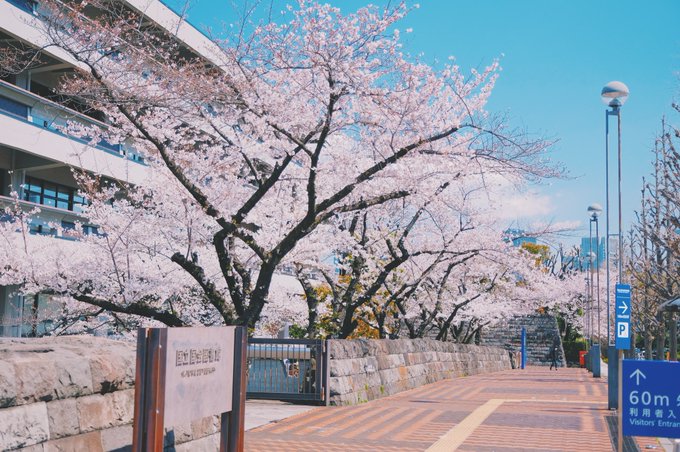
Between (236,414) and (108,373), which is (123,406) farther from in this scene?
(236,414)

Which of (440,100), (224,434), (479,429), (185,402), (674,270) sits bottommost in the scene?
(479,429)

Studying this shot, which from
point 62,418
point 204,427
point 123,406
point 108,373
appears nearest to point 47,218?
point 204,427

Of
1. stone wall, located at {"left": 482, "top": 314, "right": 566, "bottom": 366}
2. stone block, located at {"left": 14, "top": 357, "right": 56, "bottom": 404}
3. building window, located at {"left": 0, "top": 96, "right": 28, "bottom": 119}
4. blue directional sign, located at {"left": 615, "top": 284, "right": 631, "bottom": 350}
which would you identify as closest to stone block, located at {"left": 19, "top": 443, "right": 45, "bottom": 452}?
stone block, located at {"left": 14, "top": 357, "right": 56, "bottom": 404}

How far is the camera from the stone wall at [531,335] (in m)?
53.3

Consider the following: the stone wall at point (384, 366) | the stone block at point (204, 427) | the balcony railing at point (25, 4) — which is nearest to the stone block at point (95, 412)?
the stone block at point (204, 427)

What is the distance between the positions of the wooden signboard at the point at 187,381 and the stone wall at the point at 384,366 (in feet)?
26.3

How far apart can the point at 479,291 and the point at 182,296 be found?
17.8m

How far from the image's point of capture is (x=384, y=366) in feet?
60.7

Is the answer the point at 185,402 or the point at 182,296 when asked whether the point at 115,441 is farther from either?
the point at 182,296

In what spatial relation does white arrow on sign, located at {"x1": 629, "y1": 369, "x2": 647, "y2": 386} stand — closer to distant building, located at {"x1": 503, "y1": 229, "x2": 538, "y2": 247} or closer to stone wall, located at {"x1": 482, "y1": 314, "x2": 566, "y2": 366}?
distant building, located at {"x1": 503, "y1": 229, "x2": 538, "y2": 247}

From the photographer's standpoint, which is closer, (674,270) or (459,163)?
(459,163)

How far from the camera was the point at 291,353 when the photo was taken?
14.7 m

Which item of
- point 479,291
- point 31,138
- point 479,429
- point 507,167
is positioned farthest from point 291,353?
point 479,291

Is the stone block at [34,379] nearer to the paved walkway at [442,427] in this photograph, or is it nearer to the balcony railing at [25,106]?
the paved walkway at [442,427]
